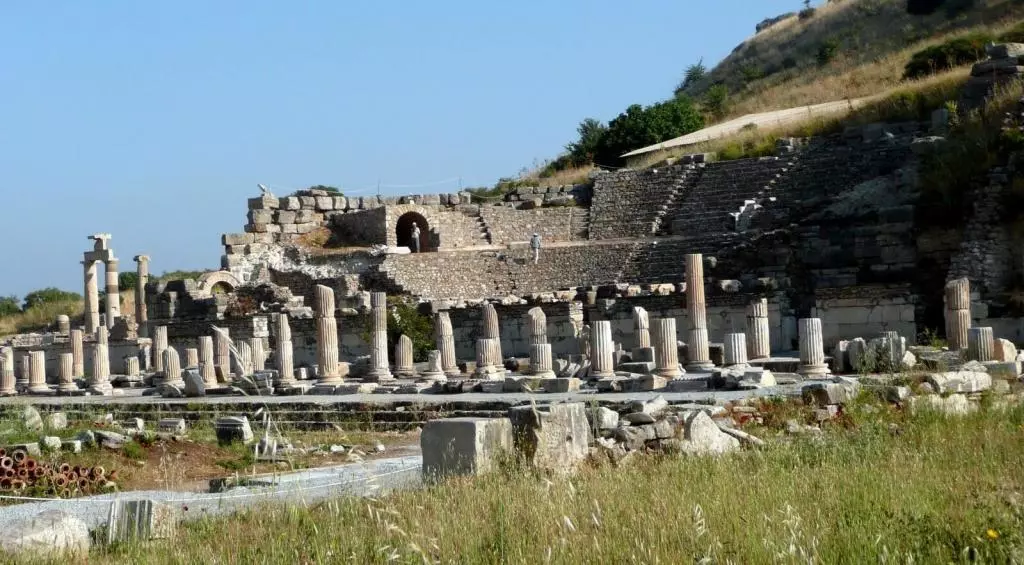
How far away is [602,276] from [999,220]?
1244 cm

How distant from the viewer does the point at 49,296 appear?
72.5 meters

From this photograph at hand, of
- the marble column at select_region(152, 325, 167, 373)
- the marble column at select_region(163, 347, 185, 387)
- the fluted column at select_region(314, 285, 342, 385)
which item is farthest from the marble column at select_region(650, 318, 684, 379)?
the marble column at select_region(152, 325, 167, 373)

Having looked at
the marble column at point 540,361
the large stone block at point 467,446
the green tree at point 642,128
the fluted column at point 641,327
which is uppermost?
the green tree at point 642,128

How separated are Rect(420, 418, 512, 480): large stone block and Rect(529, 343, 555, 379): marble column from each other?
13.0 metres

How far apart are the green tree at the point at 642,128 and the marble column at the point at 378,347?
27173mm

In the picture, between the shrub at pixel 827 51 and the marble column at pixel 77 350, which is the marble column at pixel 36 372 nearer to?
the marble column at pixel 77 350

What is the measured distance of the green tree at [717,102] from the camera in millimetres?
61625

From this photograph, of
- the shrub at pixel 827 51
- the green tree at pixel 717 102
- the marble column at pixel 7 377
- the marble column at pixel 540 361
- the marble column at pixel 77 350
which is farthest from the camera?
the shrub at pixel 827 51

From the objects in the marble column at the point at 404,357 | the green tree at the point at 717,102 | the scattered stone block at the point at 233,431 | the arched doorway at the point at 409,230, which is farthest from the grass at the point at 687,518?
the green tree at the point at 717,102

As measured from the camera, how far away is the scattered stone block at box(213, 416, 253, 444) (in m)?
20.5

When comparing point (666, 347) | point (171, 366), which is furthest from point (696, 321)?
point (171, 366)

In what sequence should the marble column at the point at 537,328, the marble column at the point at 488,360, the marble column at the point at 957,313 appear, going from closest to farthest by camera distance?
the marble column at the point at 957,313 → the marble column at the point at 488,360 → the marble column at the point at 537,328

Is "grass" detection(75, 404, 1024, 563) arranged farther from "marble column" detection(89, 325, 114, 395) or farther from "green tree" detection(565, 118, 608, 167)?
"green tree" detection(565, 118, 608, 167)

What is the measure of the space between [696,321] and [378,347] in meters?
7.08
